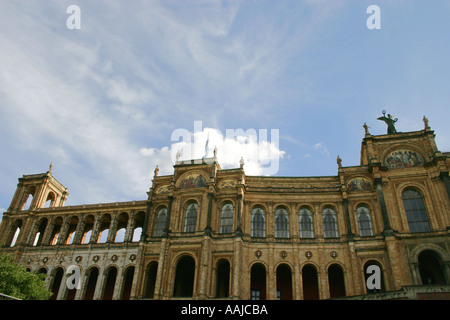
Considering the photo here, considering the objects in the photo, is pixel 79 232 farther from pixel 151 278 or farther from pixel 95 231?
pixel 151 278

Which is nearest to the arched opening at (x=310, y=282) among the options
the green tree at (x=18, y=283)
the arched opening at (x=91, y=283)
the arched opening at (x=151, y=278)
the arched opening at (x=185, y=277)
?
the arched opening at (x=185, y=277)

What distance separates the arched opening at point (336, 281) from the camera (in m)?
36.2

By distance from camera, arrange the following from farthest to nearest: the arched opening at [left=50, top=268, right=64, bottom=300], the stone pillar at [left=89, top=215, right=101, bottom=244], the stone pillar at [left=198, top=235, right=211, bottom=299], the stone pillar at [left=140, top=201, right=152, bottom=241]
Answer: the arched opening at [left=50, top=268, right=64, bottom=300] < the stone pillar at [left=89, top=215, right=101, bottom=244] < the stone pillar at [left=140, top=201, right=152, bottom=241] < the stone pillar at [left=198, top=235, right=211, bottom=299]

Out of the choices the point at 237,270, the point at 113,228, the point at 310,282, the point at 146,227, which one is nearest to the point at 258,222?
the point at 237,270

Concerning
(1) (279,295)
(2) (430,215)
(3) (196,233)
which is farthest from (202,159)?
(2) (430,215)

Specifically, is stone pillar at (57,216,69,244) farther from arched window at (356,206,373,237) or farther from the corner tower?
arched window at (356,206,373,237)

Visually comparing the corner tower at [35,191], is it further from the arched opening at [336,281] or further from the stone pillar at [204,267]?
the arched opening at [336,281]

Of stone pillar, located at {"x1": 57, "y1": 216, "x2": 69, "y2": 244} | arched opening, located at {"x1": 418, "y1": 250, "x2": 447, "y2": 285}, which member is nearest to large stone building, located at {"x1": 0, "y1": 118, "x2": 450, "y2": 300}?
arched opening, located at {"x1": 418, "y1": 250, "x2": 447, "y2": 285}

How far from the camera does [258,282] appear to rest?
3744 centimetres

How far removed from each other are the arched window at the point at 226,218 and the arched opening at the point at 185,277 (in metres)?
5.10

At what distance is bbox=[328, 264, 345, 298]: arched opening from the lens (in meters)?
36.2

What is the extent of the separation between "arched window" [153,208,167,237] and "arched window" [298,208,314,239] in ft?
53.5

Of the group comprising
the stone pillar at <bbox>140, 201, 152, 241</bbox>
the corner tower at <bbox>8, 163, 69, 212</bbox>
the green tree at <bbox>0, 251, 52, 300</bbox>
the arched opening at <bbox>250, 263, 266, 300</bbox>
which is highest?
the corner tower at <bbox>8, 163, 69, 212</bbox>

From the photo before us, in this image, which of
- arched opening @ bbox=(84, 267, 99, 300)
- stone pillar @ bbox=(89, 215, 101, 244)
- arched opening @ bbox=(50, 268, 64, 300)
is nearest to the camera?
arched opening @ bbox=(84, 267, 99, 300)
